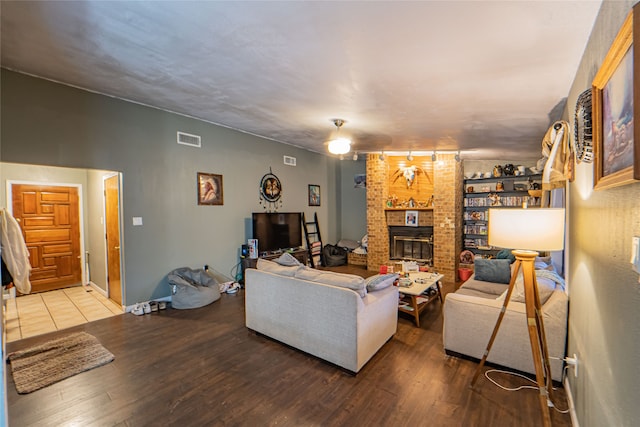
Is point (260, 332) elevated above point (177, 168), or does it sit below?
below

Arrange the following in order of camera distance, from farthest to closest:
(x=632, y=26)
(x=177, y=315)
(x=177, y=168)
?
(x=177, y=168), (x=177, y=315), (x=632, y=26)

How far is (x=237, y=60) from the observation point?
2.45 metres

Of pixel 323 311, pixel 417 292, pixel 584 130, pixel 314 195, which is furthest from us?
pixel 314 195

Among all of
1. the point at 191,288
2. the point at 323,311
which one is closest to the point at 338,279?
the point at 323,311

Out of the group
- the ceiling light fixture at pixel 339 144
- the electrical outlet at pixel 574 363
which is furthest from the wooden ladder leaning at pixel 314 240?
the electrical outlet at pixel 574 363

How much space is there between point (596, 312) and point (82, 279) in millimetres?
6928

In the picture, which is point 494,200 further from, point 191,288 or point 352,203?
point 191,288

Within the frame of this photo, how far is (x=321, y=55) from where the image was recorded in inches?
90.5

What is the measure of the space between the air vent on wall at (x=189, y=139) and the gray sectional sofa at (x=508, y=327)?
13.3ft

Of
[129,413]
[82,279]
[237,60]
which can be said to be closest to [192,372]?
[129,413]

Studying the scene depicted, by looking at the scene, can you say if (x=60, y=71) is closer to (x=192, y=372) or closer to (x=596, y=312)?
(x=192, y=372)

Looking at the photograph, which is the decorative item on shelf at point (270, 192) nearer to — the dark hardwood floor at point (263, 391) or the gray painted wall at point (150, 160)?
the gray painted wall at point (150, 160)

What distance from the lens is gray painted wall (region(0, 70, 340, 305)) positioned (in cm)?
306

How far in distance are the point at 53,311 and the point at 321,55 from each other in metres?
4.78
